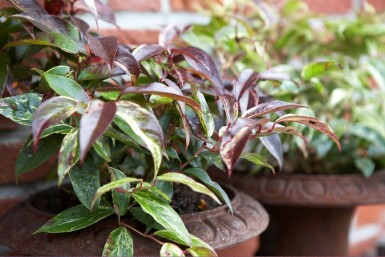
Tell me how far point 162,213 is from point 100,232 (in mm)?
101

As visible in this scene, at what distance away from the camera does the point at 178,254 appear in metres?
0.54

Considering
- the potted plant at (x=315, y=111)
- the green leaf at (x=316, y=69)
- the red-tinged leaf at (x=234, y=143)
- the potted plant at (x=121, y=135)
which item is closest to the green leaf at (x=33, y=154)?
the potted plant at (x=121, y=135)

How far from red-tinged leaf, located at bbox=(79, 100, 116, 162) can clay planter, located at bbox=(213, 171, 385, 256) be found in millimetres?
511

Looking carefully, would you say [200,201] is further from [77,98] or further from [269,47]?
[269,47]

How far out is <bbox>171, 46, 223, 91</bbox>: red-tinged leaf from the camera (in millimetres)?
677

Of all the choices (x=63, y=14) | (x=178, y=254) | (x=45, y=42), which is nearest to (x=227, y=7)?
(x=63, y=14)

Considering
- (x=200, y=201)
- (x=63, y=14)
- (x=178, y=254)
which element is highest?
(x=63, y=14)

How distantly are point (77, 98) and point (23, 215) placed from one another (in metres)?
0.23

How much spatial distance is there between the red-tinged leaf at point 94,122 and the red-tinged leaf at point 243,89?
23 cm

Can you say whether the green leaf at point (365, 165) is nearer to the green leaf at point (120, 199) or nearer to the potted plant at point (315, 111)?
the potted plant at point (315, 111)

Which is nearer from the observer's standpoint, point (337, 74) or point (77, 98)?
point (77, 98)

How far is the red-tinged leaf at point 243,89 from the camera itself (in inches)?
27.3

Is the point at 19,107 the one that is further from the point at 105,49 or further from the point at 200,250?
the point at 200,250

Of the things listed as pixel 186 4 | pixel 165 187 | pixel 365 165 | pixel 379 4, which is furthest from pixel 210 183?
pixel 379 4
